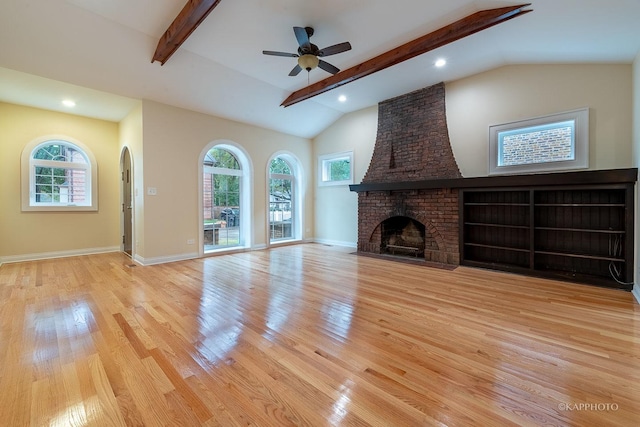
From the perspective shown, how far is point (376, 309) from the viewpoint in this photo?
2711 millimetres

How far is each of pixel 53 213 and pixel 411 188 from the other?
709cm

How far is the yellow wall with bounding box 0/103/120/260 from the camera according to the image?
15.9 feet

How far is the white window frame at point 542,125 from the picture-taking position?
372 cm

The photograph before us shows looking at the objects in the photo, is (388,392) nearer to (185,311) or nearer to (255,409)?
(255,409)

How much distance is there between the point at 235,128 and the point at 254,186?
134cm

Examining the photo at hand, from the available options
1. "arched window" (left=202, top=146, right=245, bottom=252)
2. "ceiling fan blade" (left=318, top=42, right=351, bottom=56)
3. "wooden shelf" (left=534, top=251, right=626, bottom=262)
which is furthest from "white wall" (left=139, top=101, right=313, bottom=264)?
"wooden shelf" (left=534, top=251, right=626, bottom=262)

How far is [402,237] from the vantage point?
5.75 meters

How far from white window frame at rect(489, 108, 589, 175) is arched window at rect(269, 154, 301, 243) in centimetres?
456

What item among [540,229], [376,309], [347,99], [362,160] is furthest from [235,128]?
[540,229]

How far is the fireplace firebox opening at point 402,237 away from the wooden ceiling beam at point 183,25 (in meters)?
4.57

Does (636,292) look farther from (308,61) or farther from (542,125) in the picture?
(308,61)

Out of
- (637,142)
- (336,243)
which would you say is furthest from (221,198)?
(637,142)

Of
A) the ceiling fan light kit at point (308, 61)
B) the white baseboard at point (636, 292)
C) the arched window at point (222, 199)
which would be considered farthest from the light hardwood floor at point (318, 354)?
the ceiling fan light kit at point (308, 61)

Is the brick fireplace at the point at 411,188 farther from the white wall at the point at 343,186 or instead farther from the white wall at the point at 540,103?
the white wall at the point at 343,186
